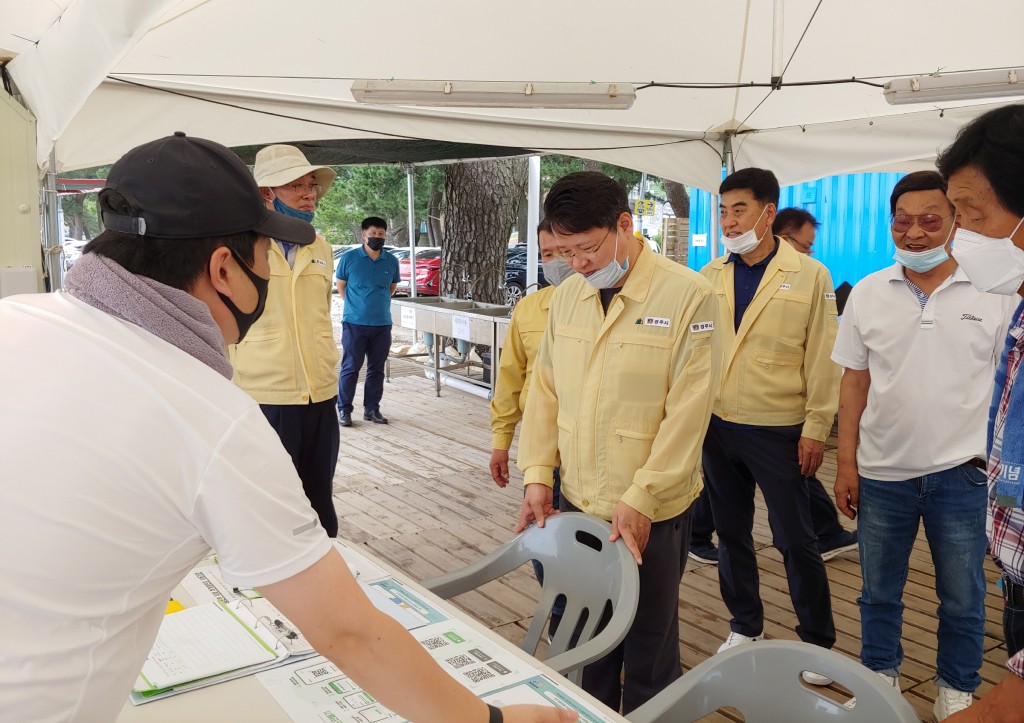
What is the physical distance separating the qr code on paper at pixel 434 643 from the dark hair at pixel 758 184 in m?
2.26

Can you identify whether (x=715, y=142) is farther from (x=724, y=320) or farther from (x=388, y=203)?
(x=388, y=203)

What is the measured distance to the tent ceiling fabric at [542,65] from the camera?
3.58 metres

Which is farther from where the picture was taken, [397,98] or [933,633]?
[397,98]

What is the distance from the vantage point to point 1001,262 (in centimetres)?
148

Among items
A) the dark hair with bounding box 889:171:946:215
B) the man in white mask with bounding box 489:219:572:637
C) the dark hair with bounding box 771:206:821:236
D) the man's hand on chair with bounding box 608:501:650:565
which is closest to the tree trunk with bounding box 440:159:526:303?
the dark hair with bounding box 771:206:821:236

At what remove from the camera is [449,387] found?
8.66 m

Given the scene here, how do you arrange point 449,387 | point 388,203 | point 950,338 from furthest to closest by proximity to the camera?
point 388,203, point 449,387, point 950,338

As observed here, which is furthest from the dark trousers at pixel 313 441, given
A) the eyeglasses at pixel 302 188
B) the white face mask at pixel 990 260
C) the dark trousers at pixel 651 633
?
the white face mask at pixel 990 260

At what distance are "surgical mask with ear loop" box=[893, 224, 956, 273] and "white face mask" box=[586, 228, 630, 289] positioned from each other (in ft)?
2.99

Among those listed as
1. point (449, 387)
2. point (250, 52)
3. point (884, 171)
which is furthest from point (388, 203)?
point (250, 52)

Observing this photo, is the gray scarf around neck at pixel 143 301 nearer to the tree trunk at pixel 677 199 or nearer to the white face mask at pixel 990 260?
the white face mask at pixel 990 260

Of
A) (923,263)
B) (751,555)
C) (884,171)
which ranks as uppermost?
(884,171)

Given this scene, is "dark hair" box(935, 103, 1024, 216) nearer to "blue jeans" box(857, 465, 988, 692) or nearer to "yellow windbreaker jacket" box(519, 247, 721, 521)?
"yellow windbreaker jacket" box(519, 247, 721, 521)

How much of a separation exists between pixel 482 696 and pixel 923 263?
6.15 feet
